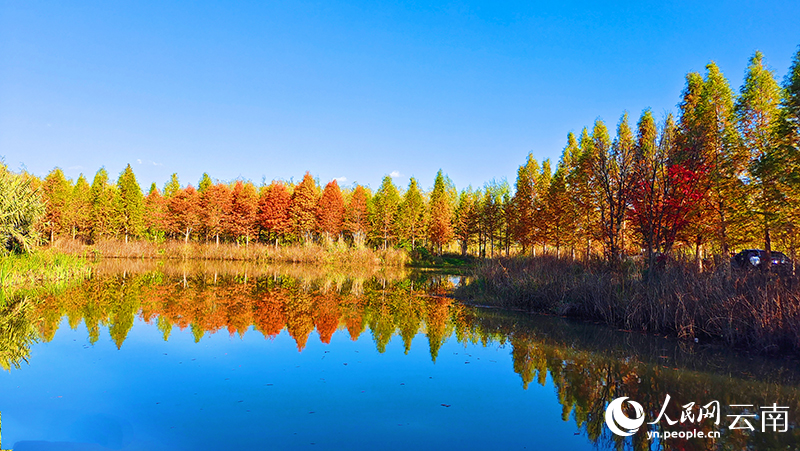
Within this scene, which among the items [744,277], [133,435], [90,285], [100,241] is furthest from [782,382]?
[100,241]

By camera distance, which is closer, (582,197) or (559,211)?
(582,197)

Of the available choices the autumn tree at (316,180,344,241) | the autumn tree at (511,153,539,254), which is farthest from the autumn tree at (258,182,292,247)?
the autumn tree at (511,153,539,254)

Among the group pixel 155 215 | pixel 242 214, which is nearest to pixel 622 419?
pixel 242 214

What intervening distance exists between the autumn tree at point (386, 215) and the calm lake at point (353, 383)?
112 ft

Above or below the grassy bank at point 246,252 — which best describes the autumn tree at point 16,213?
above

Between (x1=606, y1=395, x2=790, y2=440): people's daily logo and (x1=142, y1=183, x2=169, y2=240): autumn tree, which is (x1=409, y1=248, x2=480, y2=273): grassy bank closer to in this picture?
(x1=142, y1=183, x2=169, y2=240): autumn tree

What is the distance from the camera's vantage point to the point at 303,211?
43812mm

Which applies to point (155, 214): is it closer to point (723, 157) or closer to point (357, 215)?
point (357, 215)

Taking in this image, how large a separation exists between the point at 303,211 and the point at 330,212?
2.79 metres

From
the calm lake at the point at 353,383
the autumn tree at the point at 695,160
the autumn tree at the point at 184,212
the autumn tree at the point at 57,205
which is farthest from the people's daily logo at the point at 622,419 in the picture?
the autumn tree at the point at 57,205

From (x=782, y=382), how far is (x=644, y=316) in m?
4.08

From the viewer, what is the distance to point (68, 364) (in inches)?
289

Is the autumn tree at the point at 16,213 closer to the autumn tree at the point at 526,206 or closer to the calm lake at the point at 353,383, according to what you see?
the calm lake at the point at 353,383

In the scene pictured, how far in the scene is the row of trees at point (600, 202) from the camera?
1383 centimetres
